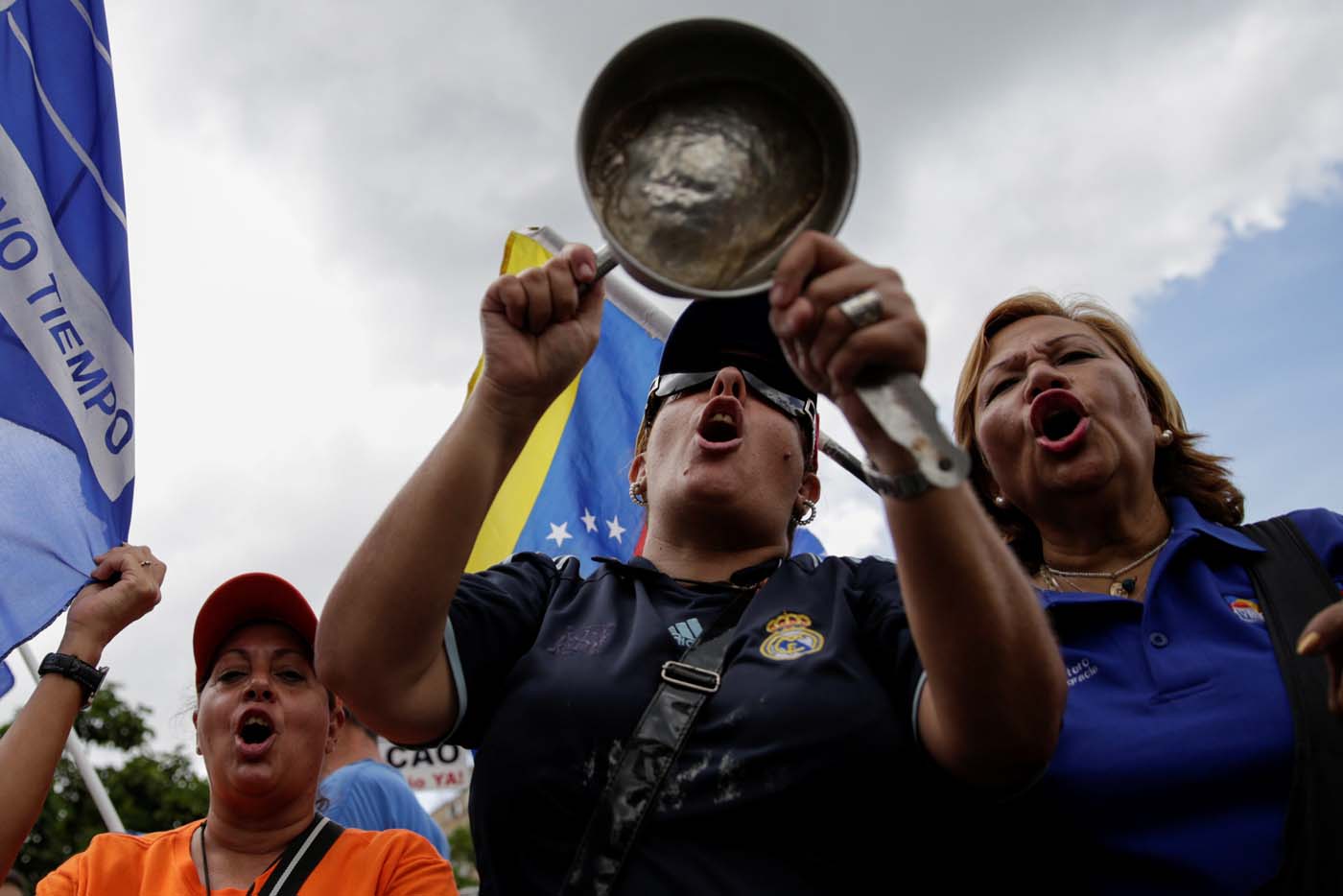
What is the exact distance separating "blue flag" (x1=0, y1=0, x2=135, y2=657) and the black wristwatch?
35cm

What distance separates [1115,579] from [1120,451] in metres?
0.33

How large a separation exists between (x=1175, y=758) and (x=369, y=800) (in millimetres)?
3135

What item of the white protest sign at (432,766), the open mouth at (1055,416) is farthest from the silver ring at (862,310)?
the white protest sign at (432,766)

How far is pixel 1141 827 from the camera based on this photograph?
2135mm

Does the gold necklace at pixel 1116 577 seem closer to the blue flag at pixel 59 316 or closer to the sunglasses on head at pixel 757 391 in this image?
the sunglasses on head at pixel 757 391

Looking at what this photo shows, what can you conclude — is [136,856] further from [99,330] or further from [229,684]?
[99,330]

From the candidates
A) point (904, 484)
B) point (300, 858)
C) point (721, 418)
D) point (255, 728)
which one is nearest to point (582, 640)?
point (721, 418)

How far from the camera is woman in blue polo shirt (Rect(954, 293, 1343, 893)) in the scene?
206cm

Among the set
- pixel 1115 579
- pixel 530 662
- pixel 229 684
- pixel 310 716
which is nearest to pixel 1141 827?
pixel 1115 579

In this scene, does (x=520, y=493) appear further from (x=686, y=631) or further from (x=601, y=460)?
(x=686, y=631)

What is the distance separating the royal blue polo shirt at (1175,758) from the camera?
207cm

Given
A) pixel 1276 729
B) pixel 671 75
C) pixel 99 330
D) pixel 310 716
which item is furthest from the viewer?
pixel 99 330

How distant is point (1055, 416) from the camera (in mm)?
2877

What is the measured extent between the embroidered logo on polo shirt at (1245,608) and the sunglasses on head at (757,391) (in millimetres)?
1071
